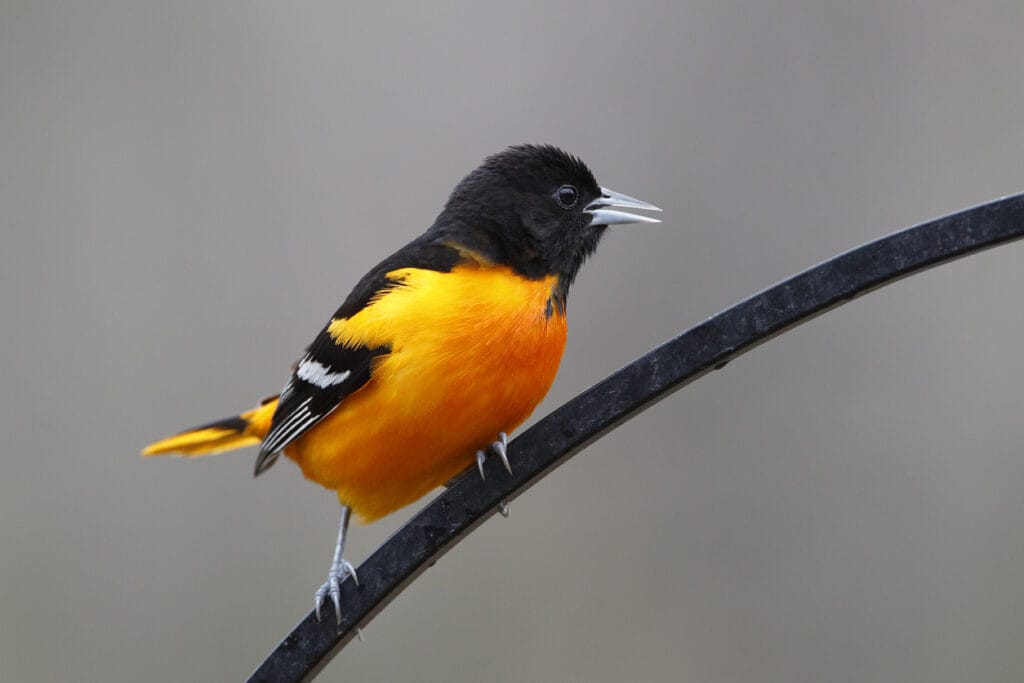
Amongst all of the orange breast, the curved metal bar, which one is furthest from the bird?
the curved metal bar

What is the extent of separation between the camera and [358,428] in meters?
2.61

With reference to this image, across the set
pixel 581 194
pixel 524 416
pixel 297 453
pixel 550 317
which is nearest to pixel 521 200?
pixel 581 194

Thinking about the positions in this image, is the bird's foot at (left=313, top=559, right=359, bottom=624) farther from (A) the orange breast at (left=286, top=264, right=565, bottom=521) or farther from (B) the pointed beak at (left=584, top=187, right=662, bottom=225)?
(B) the pointed beak at (left=584, top=187, right=662, bottom=225)

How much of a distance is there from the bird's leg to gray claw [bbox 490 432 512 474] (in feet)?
1.06

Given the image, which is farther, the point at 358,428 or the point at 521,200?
the point at 521,200

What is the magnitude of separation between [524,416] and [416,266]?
1.47ft

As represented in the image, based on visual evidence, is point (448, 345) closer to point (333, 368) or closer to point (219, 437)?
point (333, 368)

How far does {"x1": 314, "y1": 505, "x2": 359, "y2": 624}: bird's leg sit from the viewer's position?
2.14 m

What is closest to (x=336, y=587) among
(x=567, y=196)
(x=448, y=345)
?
(x=448, y=345)

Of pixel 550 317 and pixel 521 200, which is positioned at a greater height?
pixel 521 200

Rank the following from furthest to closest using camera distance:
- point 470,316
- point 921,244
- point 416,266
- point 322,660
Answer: point 416,266, point 470,316, point 322,660, point 921,244

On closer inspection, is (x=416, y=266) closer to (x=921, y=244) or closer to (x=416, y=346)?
(x=416, y=346)

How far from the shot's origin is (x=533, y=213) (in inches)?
110

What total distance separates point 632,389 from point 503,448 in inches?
21.6
